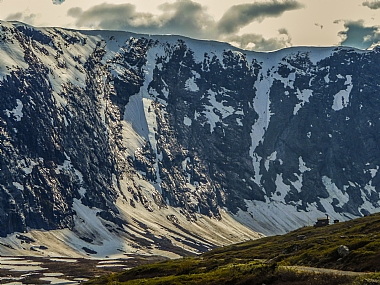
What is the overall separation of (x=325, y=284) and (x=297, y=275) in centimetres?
367

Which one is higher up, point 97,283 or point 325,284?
point 325,284

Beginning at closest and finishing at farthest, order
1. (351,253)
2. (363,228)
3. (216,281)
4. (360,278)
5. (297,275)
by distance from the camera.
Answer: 1. (360,278)
2. (297,275)
3. (216,281)
4. (351,253)
5. (363,228)

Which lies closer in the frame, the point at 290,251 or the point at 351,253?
the point at 351,253

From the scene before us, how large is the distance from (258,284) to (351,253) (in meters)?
21.2

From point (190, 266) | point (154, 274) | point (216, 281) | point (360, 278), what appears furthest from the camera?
point (154, 274)

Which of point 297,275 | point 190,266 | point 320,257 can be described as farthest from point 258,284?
point 190,266

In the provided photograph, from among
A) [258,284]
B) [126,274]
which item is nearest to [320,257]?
[258,284]

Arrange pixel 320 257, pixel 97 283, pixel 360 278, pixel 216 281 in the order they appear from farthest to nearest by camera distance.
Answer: pixel 97 283 → pixel 320 257 → pixel 216 281 → pixel 360 278

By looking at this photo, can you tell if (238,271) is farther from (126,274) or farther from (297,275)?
(126,274)

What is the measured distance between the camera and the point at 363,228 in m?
148

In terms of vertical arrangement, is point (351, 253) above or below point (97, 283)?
above

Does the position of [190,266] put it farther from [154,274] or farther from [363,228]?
[363,228]

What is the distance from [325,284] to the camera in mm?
46500

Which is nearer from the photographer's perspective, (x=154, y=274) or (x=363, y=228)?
(x=154, y=274)
